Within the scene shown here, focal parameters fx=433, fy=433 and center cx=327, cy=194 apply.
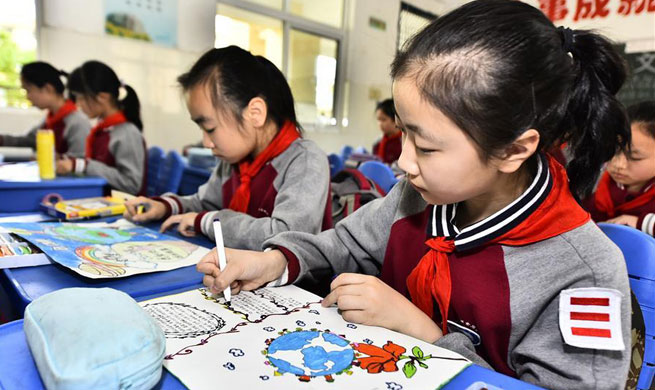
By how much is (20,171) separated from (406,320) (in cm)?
156

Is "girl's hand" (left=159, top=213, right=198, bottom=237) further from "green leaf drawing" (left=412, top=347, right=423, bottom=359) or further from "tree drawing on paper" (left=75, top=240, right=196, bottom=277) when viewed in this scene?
"green leaf drawing" (left=412, top=347, right=423, bottom=359)

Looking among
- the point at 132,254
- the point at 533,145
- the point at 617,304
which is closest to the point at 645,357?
the point at 617,304

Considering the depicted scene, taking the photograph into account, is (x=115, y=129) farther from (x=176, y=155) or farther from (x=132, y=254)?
(x=132, y=254)

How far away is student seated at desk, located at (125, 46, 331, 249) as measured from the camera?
995 millimetres

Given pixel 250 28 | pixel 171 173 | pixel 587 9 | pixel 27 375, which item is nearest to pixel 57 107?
pixel 171 173

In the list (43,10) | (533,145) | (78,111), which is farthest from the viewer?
(43,10)

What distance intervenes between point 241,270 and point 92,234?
44 cm

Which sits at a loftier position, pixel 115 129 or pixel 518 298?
pixel 115 129

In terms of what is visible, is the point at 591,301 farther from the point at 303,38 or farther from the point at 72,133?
the point at 303,38

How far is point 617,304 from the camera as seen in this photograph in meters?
0.45

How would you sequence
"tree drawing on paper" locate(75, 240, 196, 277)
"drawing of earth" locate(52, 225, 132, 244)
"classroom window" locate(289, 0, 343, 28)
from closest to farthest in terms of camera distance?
"tree drawing on paper" locate(75, 240, 196, 277), "drawing of earth" locate(52, 225, 132, 244), "classroom window" locate(289, 0, 343, 28)

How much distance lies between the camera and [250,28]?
175 inches

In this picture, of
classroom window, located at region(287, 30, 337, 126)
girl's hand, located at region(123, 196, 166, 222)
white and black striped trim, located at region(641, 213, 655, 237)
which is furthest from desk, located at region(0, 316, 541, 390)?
classroom window, located at region(287, 30, 337, 126)

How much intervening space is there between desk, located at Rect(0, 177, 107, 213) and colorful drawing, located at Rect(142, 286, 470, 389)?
93 cm
